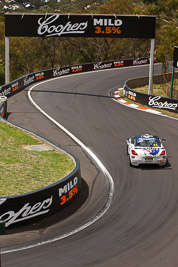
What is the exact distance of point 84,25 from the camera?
41.6 metres

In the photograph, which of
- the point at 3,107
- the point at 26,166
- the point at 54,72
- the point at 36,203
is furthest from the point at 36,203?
the point at 54,72

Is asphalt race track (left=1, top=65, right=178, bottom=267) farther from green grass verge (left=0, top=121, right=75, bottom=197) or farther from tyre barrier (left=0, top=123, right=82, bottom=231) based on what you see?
green grass verge (left=0, top=121, right=75, bottom=197)

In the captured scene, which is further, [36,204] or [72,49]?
[72,49]

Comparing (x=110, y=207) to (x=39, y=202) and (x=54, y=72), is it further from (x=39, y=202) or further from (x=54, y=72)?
(x=54, y=72)

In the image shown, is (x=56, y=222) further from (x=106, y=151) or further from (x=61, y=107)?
(x=61, y=107)

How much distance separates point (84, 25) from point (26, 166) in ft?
77.4

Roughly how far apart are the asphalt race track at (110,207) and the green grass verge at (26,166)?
1.40m

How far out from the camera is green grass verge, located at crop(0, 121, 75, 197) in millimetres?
18188

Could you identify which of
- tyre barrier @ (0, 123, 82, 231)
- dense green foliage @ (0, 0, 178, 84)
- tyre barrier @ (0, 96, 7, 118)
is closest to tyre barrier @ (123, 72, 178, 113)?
tyre barrier @ (0, 96, 7, 118)

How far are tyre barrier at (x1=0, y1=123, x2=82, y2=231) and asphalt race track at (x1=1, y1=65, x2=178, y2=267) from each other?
1.22 feet

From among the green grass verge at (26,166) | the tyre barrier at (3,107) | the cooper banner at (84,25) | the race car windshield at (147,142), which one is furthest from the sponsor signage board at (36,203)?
the cooper banner at (84,25)

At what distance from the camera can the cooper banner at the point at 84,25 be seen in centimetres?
4128

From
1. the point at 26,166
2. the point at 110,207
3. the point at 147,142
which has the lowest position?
the point at 110,207

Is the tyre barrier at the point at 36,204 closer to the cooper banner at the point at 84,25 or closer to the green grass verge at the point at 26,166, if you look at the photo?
the green grass verge at the point at 26,166
